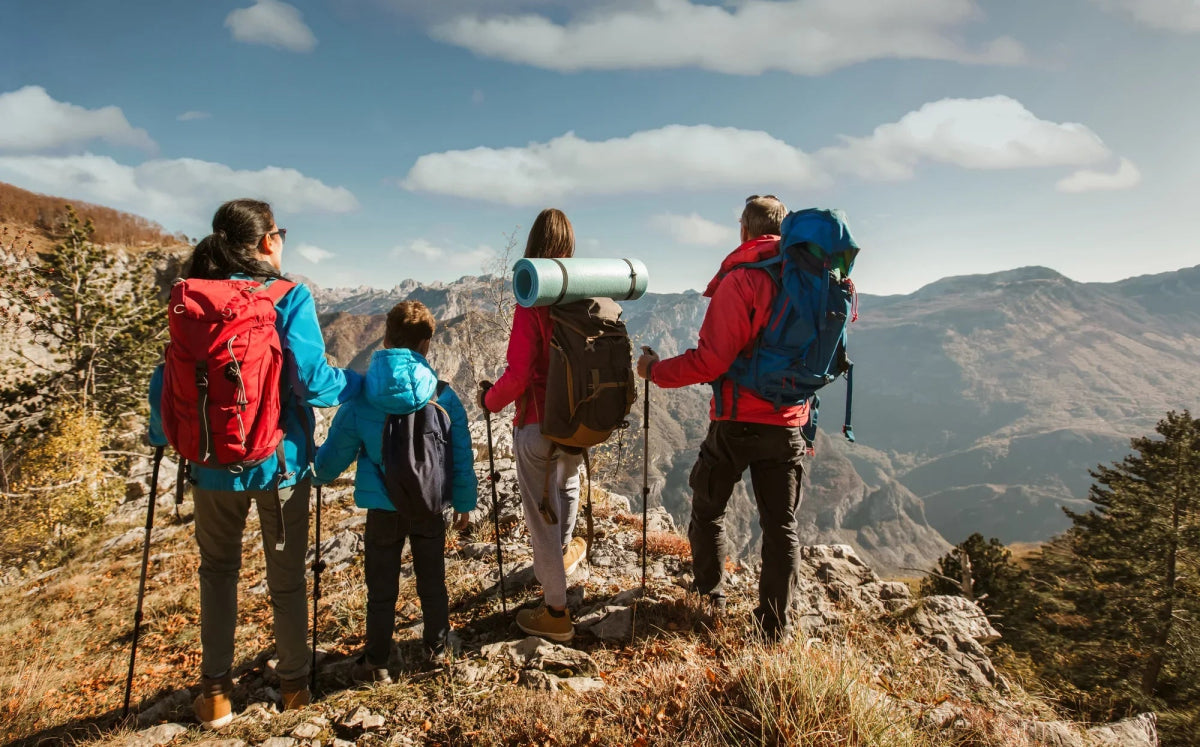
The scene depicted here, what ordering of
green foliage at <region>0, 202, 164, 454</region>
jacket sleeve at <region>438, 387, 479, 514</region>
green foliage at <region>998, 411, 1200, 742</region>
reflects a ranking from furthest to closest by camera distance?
green foliage at <region>998, 411, 1200, 742</region>
green foliage at <region>0, 202, 164, 454</region>
jacket sleeve at <region>438, 387, 479, 514</region>

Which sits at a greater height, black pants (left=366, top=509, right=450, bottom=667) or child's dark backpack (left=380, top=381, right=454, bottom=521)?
child's dark backpack (left=380, top=381, right=454, bottom=521)

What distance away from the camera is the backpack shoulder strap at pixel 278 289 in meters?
3.31

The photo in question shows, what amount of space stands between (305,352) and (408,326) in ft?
2.44

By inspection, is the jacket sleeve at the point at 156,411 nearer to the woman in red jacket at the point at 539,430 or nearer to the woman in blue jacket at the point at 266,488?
the woman in blue jacket at the point at 266,488


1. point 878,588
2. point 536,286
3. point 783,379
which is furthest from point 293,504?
point 878,588

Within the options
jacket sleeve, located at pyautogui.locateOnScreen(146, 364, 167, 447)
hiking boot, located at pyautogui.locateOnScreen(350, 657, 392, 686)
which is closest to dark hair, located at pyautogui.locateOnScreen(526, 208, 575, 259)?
jacket sleeve, located at pyautogui.locateOnScreen(146, 364, 167, 447)

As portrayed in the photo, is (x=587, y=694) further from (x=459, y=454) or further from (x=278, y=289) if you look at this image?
(x=278, y=289)

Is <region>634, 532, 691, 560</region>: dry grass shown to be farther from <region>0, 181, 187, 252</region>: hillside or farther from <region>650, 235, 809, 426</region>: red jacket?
<region>0, 181, 187, 252</region>: hillside

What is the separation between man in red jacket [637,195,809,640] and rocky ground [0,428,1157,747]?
53cm

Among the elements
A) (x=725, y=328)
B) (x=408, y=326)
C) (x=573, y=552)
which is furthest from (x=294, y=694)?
(x=725, y=328)

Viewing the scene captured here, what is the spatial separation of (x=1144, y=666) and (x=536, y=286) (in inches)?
1444

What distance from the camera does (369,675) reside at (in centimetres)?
417

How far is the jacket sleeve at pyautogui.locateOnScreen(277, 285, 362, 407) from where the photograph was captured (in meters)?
3.42

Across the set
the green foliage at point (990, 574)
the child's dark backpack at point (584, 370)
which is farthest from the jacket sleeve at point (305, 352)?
the green foliage at point (990, 574)
